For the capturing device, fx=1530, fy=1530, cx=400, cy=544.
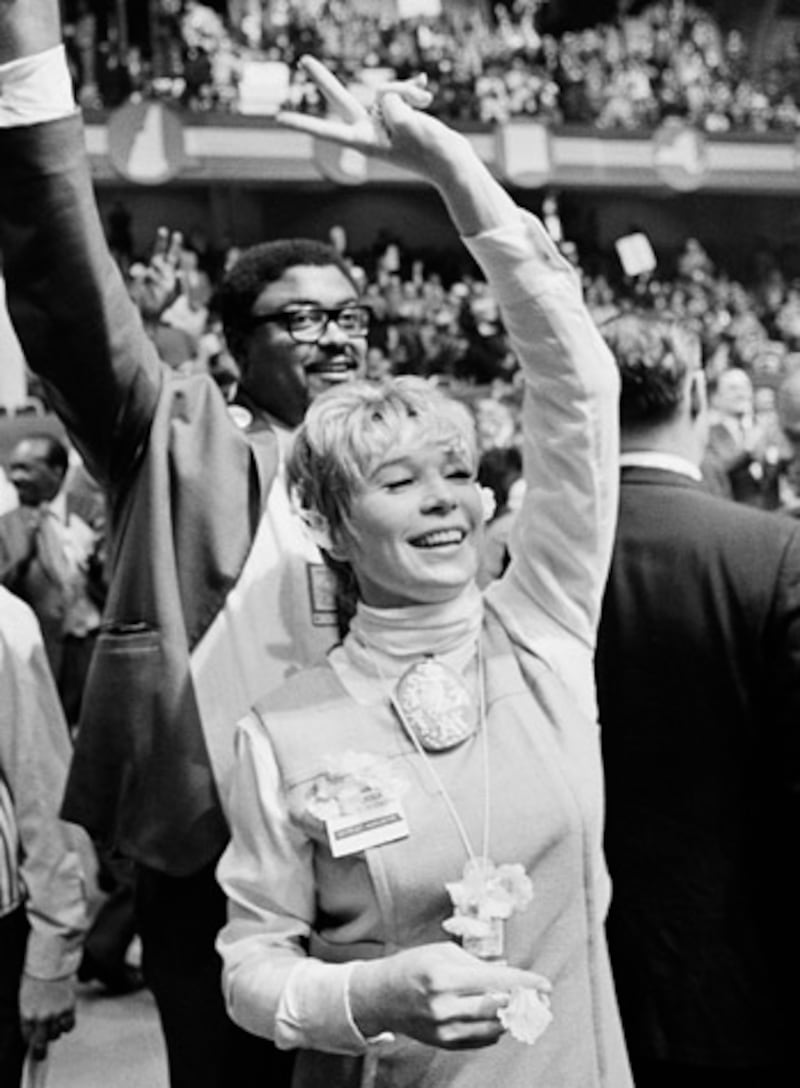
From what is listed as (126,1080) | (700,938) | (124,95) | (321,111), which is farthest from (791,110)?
(700,938)

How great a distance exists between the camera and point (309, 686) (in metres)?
1.45

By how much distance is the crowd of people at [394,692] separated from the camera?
1361 millimetres

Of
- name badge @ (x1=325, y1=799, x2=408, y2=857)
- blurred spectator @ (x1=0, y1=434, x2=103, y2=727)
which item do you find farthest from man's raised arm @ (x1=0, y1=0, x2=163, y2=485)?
blurred spectator @ (x1=0, y1=434, x2=103, y2=727)

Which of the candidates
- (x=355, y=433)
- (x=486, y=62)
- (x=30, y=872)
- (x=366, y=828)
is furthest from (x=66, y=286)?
(x=486, y=62)

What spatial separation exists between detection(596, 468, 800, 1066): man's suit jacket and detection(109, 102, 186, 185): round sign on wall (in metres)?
6.94

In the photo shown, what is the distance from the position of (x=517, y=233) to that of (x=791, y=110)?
38.8 ft

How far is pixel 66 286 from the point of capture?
1.41 metres

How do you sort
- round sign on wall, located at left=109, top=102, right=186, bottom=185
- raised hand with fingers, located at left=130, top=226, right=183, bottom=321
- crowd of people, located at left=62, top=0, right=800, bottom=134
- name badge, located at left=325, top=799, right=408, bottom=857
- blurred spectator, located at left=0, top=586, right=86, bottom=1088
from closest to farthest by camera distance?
name badge, located at left=325, top=799, right=408, bottom=857
blurred spectator, located at left=0, top=586, right=86, bottom=1088
raised hand with fingers, located at left=130, top=226, right=183, bottom=321
round sign on wall, located at left=109, top=102, right=186, bottom=185
crowd of people, located at left=62, top=0, right=800, bottom=134

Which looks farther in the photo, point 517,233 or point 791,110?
point 791,110

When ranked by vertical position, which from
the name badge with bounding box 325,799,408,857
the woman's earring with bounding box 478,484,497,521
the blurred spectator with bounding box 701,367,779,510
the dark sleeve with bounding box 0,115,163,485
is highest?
the dark sleeve with bounding box 0,115,163,485

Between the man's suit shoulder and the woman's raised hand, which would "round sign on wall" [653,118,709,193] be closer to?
the man's suit shoulder

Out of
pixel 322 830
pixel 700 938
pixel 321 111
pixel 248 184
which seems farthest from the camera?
pixel 248 184

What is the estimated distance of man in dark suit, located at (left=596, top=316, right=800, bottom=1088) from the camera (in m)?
1.82

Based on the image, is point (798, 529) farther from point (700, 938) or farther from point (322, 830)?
point (322, 830)
